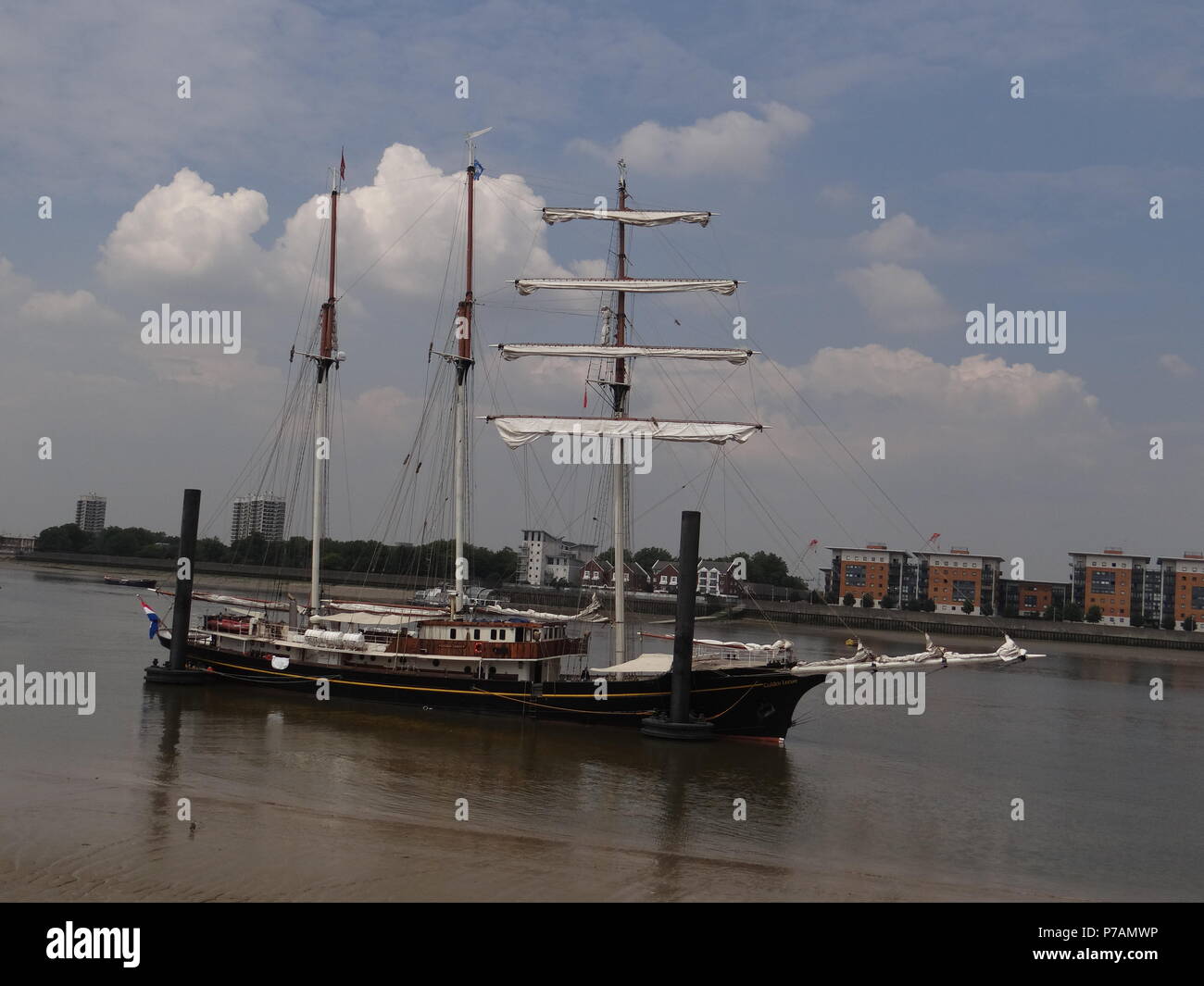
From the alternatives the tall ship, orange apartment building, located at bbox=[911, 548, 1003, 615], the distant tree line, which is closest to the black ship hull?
the tall ship

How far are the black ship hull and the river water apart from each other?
1.83 feet

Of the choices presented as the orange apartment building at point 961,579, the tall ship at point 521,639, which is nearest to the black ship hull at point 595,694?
the tall ship at point 521,639

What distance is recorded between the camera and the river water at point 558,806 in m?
18.3

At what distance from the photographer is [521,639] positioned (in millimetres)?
38875

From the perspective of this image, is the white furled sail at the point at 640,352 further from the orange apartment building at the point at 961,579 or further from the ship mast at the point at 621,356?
the orange apartment building at the point at 961,579

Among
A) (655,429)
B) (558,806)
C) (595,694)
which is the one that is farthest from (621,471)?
(558,806)

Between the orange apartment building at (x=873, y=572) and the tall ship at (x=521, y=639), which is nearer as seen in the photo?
the tall ship at (x=521, y=639)

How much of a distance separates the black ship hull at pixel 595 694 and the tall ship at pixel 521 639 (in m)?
0.05

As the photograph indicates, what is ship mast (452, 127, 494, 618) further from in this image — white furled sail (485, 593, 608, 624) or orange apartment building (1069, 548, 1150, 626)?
orange apartment building (1069, 548, 1150, 626)

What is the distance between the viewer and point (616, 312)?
4366 cm

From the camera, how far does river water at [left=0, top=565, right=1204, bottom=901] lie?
18.3 meters

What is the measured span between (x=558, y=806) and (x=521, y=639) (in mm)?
13381

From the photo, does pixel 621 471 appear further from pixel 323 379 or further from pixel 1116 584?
pixel 1116 584
